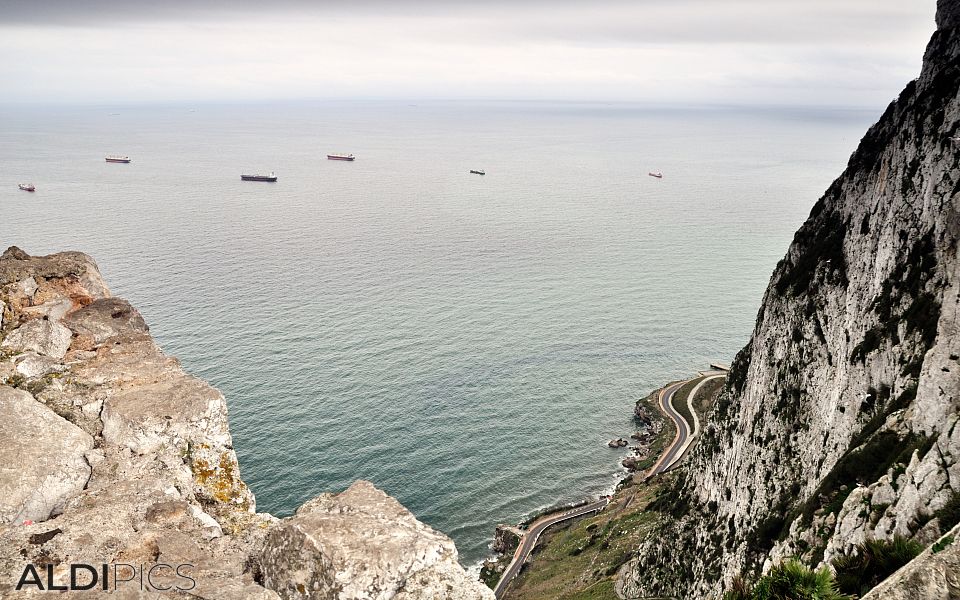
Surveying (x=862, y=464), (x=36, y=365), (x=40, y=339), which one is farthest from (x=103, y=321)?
(x=862, y=464)

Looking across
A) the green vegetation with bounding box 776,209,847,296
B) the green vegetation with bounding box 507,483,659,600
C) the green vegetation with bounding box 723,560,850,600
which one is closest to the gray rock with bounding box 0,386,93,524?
the green vegetation with bounding box 723,560,850,600

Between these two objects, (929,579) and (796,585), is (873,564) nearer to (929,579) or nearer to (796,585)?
(796,585)

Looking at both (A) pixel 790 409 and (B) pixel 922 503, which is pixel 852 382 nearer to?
(A) pixel 790 409

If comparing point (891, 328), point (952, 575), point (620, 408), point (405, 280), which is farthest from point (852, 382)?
point (405, 280)

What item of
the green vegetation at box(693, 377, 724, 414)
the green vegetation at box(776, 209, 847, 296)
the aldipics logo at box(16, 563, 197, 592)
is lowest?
the green vegetation at box(693, 377, 724, 414)

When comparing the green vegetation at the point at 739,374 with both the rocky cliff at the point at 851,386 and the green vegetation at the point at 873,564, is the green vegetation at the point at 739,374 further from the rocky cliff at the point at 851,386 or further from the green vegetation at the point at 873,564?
the green vegetation at the point at 873,564

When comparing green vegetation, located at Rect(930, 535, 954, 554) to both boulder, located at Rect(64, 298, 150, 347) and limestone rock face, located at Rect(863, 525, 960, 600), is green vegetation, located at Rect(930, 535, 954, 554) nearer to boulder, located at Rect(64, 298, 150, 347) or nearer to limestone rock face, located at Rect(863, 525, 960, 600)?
limestone rock face, located at Rect(863, 525, 960, 600)
